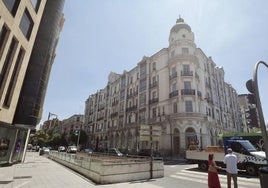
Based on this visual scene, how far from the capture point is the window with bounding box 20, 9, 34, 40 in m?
14.8

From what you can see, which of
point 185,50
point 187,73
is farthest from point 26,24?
point 185,50

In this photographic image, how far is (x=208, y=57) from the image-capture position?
42.8 meters

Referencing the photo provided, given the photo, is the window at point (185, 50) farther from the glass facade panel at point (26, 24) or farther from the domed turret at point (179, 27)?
the glass facade panel at point (26, 24)

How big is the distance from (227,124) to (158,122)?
1948 centimetres

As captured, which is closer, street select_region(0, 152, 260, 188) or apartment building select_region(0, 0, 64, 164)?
street select_region(0, 152, 260, 188)

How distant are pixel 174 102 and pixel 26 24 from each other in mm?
25113

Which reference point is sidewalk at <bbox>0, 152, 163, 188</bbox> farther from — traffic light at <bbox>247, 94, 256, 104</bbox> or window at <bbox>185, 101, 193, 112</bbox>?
window at <bbox>185, 101, 193, 112</bbox>

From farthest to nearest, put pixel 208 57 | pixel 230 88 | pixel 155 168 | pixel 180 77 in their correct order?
pixel 230 88, pixel 208 57, pixel 180 77, pixel 155 168

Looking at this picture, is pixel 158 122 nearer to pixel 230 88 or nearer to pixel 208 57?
pixel 208 57

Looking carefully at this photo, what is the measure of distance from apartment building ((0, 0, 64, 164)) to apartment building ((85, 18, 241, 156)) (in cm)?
1322

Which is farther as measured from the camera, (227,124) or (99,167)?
(227,124)

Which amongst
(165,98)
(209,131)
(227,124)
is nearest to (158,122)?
(165,98)

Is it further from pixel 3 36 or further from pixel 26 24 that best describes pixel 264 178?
pixel 26 24

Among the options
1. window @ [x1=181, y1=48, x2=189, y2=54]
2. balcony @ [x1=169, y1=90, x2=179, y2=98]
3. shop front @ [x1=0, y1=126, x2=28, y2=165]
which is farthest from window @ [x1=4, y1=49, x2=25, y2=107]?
window @ [x1=181, y1=48, x2=189, y2=54]
